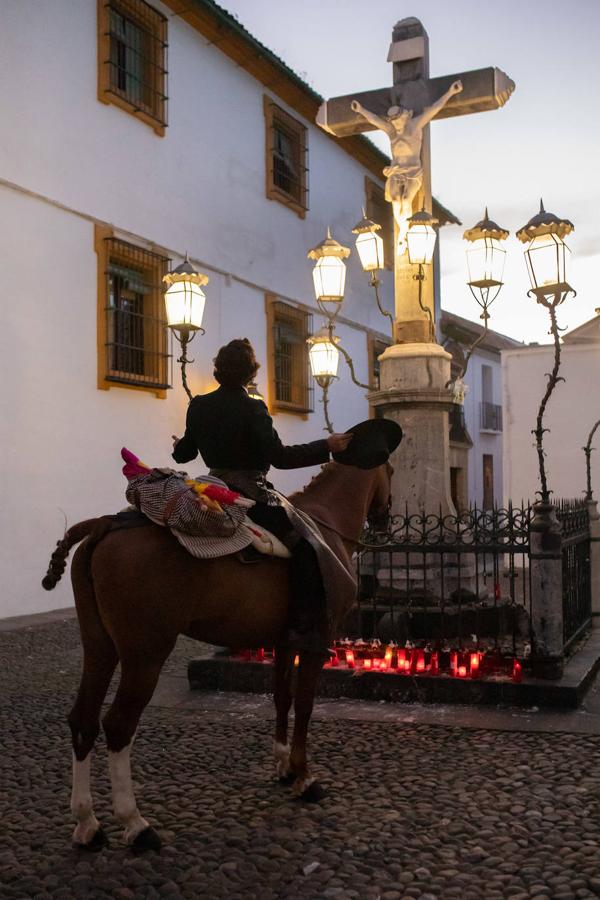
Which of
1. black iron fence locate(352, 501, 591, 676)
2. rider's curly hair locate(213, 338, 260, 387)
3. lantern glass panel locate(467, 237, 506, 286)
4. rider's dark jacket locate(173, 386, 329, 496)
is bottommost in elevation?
black iron fence locate(352, 501, 591, 676)

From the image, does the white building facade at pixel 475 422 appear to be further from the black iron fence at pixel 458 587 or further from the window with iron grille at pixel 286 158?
the black iron fence at pixel 458 587

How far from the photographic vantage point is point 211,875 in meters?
3.16

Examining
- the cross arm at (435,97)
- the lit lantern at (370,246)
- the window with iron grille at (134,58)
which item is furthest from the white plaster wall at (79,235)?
the lit lantern at (370,246)

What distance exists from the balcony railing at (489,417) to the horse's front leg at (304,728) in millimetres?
26649

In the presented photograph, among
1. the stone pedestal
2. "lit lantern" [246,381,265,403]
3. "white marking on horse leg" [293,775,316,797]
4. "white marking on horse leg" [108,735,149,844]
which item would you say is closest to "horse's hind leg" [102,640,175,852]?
"white marking on horse leg" [108,735,149,844]

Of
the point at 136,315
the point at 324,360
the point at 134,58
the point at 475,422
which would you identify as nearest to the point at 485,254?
the point at 324,360

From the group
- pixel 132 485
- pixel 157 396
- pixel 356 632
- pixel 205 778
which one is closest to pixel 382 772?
pixel 205 778

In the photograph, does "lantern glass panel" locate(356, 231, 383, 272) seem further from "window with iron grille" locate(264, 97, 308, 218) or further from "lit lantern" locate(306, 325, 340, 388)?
"window with iron grille" locate(264, 97, 308, 218)

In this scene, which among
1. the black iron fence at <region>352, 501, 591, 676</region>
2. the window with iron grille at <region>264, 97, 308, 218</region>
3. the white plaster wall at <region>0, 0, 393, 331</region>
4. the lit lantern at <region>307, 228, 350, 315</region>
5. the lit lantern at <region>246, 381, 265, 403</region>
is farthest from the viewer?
the window with iron grille at <region>264, 97, 308, 218</region>

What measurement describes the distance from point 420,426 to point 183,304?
11.0ft

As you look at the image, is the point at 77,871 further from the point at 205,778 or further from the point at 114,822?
the point at 205,778

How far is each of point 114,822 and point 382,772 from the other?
137 cm

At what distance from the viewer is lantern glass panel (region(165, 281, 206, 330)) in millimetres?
9430

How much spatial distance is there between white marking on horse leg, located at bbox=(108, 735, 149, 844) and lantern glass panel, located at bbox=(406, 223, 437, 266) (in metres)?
5.21
